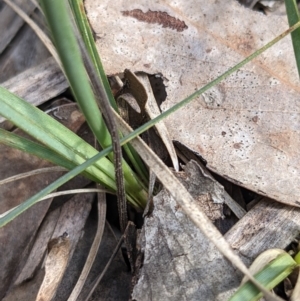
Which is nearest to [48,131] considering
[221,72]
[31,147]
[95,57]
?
[31,147]

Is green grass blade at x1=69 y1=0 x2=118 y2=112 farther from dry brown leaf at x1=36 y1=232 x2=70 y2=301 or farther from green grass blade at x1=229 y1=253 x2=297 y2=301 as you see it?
green grass blade at x1=229 y1=253 x2=297 y2=301

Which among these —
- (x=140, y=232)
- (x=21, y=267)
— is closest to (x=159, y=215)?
(x=140, y=232)

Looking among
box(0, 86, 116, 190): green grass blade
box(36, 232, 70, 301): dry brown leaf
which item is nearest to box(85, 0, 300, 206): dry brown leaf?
box(0, 86, 116, 190): green grass blade

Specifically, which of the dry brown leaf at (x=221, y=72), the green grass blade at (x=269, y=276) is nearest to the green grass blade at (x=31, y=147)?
the dry brown leaf at (x=221, y=72)

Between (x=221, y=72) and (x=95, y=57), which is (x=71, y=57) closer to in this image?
(x=95, y=57)

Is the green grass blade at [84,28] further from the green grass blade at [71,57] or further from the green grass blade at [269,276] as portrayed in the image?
the green grass blade at [269,276]

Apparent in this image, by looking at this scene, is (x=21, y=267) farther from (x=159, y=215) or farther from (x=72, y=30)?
(x=72, y=30)
